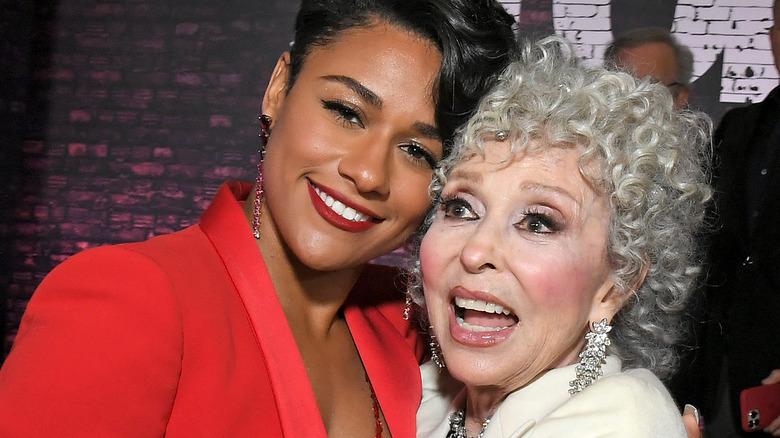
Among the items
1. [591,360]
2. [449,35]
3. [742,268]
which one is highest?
[449,35]

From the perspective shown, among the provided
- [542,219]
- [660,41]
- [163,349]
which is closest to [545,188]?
[542,219]

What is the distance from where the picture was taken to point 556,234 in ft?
5.41

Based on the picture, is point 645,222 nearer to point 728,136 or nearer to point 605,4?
point 728,136

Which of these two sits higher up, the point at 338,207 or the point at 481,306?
the point at 338,207

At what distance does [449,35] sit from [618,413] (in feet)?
3.00

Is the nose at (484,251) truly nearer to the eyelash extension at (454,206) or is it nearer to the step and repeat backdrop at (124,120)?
the eyelash extension at (454,206)

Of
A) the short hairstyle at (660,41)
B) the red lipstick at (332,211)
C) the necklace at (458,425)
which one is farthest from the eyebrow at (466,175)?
the short hairstyle at (660,41)

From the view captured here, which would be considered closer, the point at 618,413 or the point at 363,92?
the point at 618,413

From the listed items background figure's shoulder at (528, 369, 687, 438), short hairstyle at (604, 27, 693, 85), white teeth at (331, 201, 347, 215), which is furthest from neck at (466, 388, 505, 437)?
short hairstyle at (604, 27, 693, 85)

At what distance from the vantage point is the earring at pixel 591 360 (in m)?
1.66

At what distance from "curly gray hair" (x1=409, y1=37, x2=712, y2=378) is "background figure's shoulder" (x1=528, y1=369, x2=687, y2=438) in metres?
0.27

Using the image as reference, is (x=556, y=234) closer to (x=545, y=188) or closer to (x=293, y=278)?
(x=545, y=188)

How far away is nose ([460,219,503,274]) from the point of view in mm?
1629

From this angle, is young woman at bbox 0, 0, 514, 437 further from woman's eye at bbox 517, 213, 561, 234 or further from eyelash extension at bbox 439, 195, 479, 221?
woman's eye at bbox 517, 213, 561, 234
